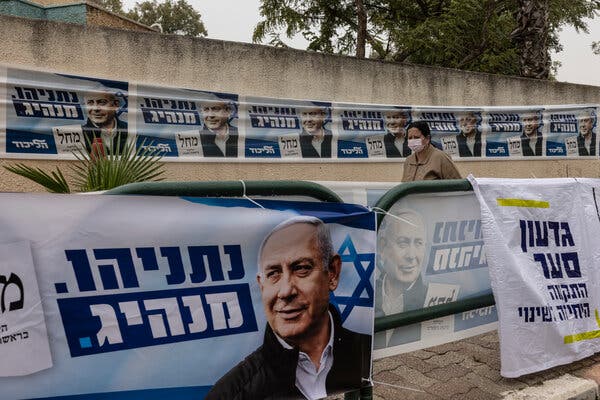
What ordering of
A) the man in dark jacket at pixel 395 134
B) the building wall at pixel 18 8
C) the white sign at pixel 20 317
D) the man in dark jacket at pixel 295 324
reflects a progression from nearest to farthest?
the white sign at pixel 20 317, the man in dark jacket at pixel 295 324, the man in dark jacket at pixel 395 134, the building wall at pixel 18 8

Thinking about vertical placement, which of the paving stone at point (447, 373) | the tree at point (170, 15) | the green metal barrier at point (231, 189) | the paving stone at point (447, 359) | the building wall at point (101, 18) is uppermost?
the tree at point (170, 15)

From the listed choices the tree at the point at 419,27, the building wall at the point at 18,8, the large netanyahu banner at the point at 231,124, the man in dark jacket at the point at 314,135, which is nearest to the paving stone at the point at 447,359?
the large netanyahu banner at the point at 231,124

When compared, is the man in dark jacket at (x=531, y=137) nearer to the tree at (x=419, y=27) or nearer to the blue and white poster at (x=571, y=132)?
the blue and white poster at (x=571, y=132)

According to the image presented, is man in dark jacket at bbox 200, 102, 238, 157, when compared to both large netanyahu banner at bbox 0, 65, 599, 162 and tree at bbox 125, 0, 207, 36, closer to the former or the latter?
large netanyahu banner at bbox 0, 65, 599, 162

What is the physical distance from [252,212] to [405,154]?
715cm

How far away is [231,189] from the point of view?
8.13ft

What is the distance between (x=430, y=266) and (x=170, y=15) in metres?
43.5

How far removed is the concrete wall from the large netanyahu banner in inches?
6.8

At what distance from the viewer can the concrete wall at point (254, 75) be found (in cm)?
653

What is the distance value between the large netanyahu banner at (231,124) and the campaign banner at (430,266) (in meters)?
3.29

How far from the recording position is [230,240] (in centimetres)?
248

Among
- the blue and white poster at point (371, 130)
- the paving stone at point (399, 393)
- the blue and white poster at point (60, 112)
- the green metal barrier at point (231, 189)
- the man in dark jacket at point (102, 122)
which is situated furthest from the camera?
the blue and white poster at point (371, 130)

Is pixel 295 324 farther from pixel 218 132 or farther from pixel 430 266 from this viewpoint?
pixel 218 132

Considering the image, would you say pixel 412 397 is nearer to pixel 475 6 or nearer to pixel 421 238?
pixel 421 238
